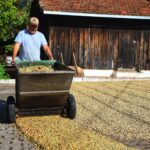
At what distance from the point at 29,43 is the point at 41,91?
138 centimetres

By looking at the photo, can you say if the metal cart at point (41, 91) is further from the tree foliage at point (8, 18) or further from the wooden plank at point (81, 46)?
the tree foliage at point (8, 18)

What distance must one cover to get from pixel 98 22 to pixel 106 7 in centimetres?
84

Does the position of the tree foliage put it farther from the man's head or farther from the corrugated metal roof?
the man's head

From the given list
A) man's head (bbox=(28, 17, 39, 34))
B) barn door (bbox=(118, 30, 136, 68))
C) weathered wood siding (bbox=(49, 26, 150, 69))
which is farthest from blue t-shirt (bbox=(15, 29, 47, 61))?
barn door (bbox=(118, 30, 136, 68))

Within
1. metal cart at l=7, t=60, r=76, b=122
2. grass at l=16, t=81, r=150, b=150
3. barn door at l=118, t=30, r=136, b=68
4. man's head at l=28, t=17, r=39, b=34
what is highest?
man's head at l=28, t=17, r=39, b=34

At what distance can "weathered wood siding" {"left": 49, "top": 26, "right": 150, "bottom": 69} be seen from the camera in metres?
22.2

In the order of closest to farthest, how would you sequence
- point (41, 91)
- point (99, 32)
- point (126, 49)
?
point (41, 91)
point (99, 32)
point (126, 49)

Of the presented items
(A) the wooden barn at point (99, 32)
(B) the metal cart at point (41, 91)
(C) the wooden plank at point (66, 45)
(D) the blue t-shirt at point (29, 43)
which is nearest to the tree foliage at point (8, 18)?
(A) the wooden barn at point (99, 32)

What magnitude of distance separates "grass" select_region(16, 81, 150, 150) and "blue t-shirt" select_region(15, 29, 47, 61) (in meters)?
1.43

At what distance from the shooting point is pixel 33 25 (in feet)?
34.6

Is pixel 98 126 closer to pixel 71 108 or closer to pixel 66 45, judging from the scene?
pixel 71 108

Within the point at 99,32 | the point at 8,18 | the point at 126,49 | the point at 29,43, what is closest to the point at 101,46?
the point at 99,32

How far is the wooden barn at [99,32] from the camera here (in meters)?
22.0

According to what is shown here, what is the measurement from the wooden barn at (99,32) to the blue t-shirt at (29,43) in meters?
10.5
